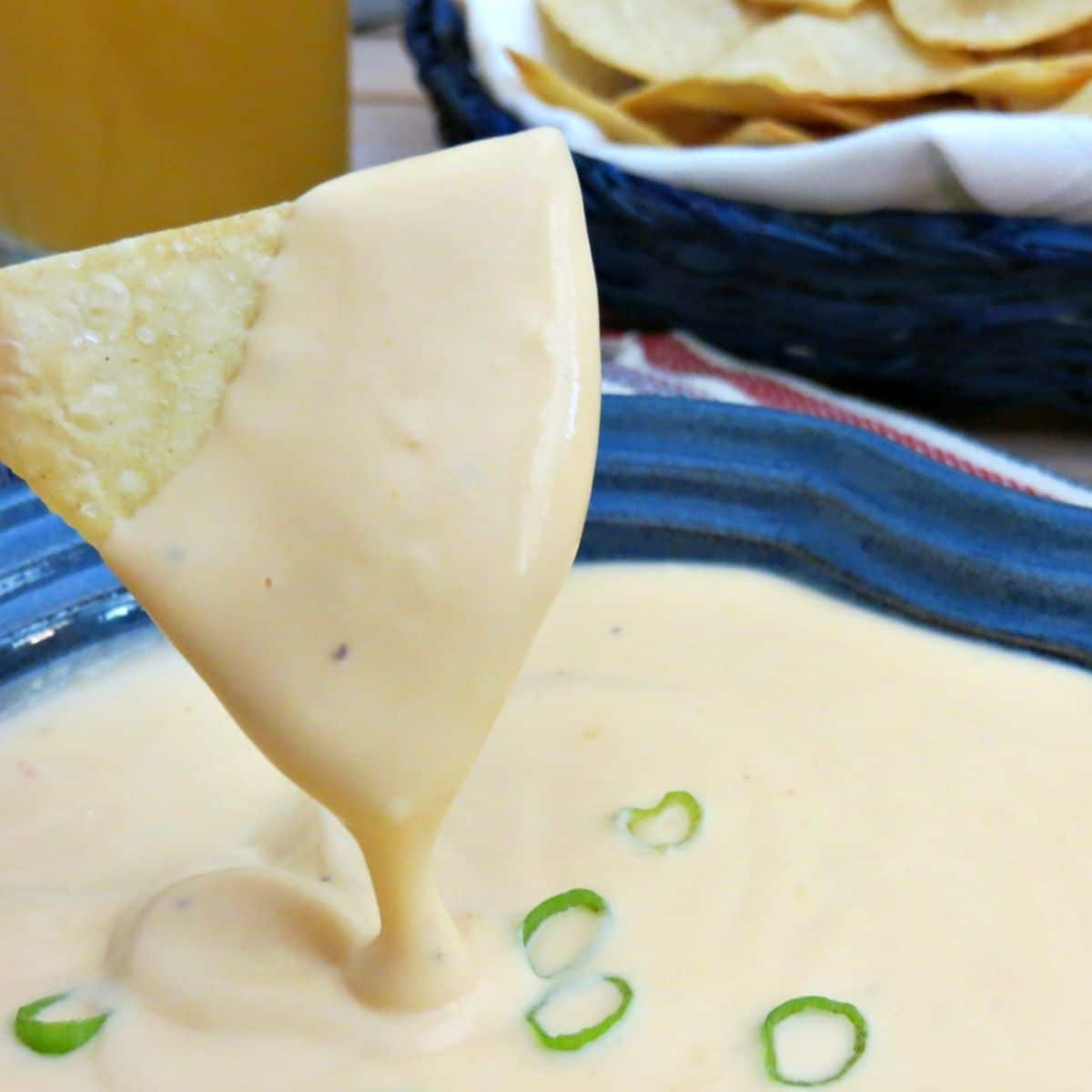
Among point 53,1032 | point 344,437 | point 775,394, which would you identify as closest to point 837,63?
point 775,394

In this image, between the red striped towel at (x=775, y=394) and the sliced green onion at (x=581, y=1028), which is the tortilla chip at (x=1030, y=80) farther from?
the sliced green onion at (x=581, y=1028)

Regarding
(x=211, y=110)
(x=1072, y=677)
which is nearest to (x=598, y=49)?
(x=211, y=110)

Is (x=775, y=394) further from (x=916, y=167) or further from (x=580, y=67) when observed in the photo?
(x=580, y=67)

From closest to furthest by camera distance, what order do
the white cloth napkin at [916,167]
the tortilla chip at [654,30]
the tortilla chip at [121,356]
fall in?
1. the tortilla chip at [121,356]
2. the white cloth napkin at [916,167]
3. the tortilla chip at [654,30]

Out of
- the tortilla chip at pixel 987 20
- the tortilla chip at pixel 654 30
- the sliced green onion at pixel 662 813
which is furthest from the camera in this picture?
the tortilla chip at pixel 654 30

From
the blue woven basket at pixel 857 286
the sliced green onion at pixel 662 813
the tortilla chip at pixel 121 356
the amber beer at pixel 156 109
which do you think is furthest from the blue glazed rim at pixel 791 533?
the amber beer at pixel 156 109

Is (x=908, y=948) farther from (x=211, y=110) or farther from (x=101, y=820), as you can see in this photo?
(x=211, y=110)

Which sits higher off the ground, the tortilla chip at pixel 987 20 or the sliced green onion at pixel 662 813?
the tortilla chip at pixel 987 20
